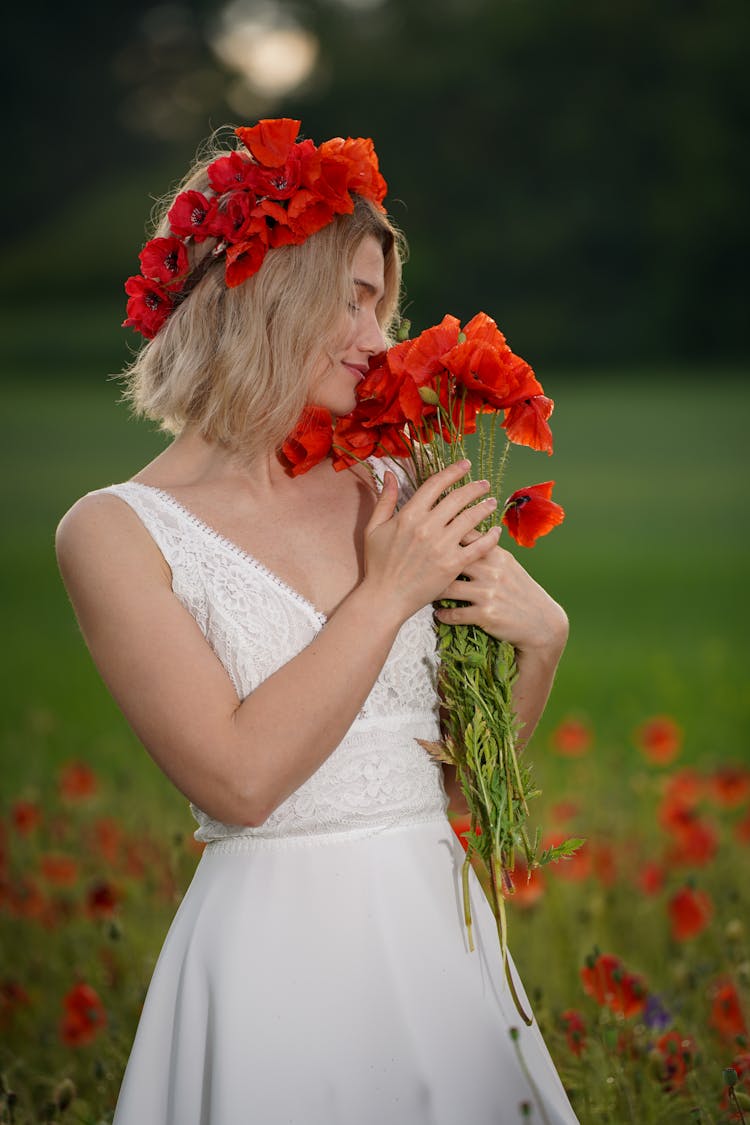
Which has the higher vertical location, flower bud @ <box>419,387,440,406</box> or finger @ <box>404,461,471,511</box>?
flower bud @ <box>419,387,440,406</box>

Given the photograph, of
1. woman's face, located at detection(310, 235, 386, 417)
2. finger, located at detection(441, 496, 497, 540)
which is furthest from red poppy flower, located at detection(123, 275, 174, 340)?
finger, located at detection(441, 496, 497, 540)

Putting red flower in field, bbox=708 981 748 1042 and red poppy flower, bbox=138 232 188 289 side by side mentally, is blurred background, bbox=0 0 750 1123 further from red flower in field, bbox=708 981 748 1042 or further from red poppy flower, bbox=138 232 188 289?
red poppy flower, bbox=138 232 188 289

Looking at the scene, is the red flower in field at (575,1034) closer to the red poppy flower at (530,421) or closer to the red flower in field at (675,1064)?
the red flower in field at (675,1064)

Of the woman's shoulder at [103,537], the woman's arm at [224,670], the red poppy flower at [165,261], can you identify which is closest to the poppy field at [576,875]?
the woman's arm at [224,670]

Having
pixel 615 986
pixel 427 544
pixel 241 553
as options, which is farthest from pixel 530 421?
pixel 615 986

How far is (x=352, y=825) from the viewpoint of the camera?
195 centimetres

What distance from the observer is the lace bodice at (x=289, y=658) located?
1.91 m

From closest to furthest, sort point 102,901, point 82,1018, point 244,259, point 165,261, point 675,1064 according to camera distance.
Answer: point 244,259, point 165,261, point 675,1064, point 82,1018, point 102,901

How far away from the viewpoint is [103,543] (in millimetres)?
1870

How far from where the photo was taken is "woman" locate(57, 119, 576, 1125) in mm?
1807

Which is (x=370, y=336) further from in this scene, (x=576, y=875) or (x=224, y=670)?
(x=576, y=875)

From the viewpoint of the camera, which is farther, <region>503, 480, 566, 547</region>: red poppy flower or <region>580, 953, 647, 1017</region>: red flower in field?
<region>580, 953, 647, 1017</region>: red flower in field

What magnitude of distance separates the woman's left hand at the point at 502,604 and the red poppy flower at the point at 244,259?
1.76 feet

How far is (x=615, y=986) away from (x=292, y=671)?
106 centimetres
